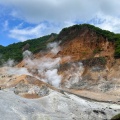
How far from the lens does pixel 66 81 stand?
3396 inches

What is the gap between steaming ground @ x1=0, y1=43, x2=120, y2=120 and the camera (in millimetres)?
43688

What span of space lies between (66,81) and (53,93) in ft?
109

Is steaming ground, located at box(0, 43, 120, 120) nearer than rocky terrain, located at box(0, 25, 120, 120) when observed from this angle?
Yes

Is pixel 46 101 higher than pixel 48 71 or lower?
lower

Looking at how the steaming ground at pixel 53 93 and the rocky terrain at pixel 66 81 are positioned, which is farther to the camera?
the rocky terrain at pixel 66 81

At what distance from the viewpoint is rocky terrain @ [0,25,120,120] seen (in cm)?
4550

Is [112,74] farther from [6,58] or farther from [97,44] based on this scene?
[6,58]

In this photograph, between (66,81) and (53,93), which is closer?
(53,93)

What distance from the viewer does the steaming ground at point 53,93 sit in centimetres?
4369

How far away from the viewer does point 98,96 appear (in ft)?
229

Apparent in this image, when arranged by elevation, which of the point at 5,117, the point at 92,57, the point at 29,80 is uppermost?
the point at 92,57

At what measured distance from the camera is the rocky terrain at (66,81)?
45500 mm

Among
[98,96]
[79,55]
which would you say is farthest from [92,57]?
[98,96]

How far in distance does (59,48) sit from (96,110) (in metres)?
56.9
